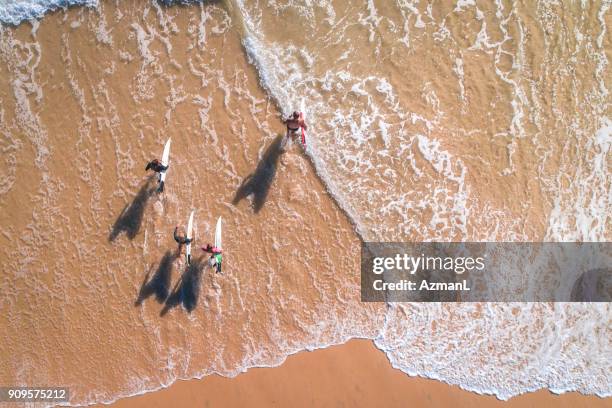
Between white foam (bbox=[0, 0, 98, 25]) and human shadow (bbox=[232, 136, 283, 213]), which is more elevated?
white foam (bbox=[0, 0, 98, 25])

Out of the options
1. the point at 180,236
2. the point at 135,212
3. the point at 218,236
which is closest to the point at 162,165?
the point at 135,212

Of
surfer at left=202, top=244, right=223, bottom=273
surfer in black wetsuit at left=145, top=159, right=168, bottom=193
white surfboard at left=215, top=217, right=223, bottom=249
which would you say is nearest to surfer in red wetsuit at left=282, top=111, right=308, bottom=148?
white surfboard at left=215, top=217, right=223, bottom=249

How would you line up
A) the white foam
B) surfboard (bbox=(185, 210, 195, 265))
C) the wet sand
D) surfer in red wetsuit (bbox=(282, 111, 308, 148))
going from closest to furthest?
the wet sand, surfer in red wetsuit (bbox=(282, 111, 308, 148)), surfboard (bbox=(185, 210, 195, 265)), the white foam

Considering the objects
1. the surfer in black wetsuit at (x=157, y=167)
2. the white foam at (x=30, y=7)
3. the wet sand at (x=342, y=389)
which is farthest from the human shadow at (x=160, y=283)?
the white foam at (x=30, y=7)

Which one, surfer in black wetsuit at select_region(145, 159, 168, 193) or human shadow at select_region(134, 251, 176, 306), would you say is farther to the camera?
human shadow at select_region(134, 251, 176, 306)

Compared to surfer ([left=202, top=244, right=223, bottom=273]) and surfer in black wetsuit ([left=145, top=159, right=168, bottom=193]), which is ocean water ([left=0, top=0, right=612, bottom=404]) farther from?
surfer ([left=202, top=244, right=223, bottom=273])

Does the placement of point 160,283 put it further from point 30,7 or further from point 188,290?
point 30,7

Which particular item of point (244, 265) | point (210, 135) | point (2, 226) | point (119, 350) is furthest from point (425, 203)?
point (2, 226)
